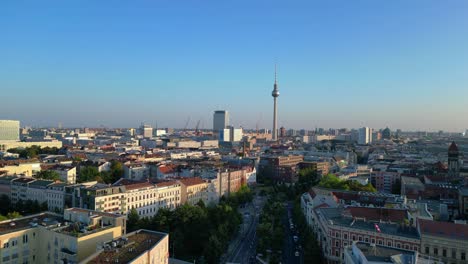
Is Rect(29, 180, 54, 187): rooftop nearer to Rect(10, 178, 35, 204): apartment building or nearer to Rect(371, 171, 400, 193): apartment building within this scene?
Rect(10, 178, 35, 204): apartment building

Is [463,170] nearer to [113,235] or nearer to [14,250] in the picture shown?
[113,235]

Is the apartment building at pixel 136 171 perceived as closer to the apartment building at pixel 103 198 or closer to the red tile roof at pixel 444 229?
the apartment building at pixel 103 198

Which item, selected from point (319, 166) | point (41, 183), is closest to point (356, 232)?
point (41, 183)

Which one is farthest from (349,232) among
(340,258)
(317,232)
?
(317,232)

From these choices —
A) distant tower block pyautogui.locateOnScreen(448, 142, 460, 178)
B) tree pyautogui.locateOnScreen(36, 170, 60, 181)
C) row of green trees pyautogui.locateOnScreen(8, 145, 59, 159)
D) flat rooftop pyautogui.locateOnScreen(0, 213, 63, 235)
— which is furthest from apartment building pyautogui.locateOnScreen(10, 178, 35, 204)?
distant tower block pyautogui.locateOnScreen(448, 142, 460, 178)

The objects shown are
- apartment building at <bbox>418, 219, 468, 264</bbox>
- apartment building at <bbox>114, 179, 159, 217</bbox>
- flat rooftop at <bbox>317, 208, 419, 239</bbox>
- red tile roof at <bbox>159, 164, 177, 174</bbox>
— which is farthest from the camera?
red tile roof at <bbox>159, 164, 177, 174</bbox>

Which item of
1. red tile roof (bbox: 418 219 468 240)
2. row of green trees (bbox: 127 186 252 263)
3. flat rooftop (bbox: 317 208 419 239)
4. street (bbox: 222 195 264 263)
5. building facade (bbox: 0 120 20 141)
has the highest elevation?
building facade (bbox: 0 120 20 141)

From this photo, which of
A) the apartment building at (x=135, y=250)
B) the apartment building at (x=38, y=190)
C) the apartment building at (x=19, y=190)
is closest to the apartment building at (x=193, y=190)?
the apartment building at (x=38, y=190)

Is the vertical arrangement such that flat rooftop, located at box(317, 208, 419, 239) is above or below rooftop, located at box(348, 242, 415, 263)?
below
